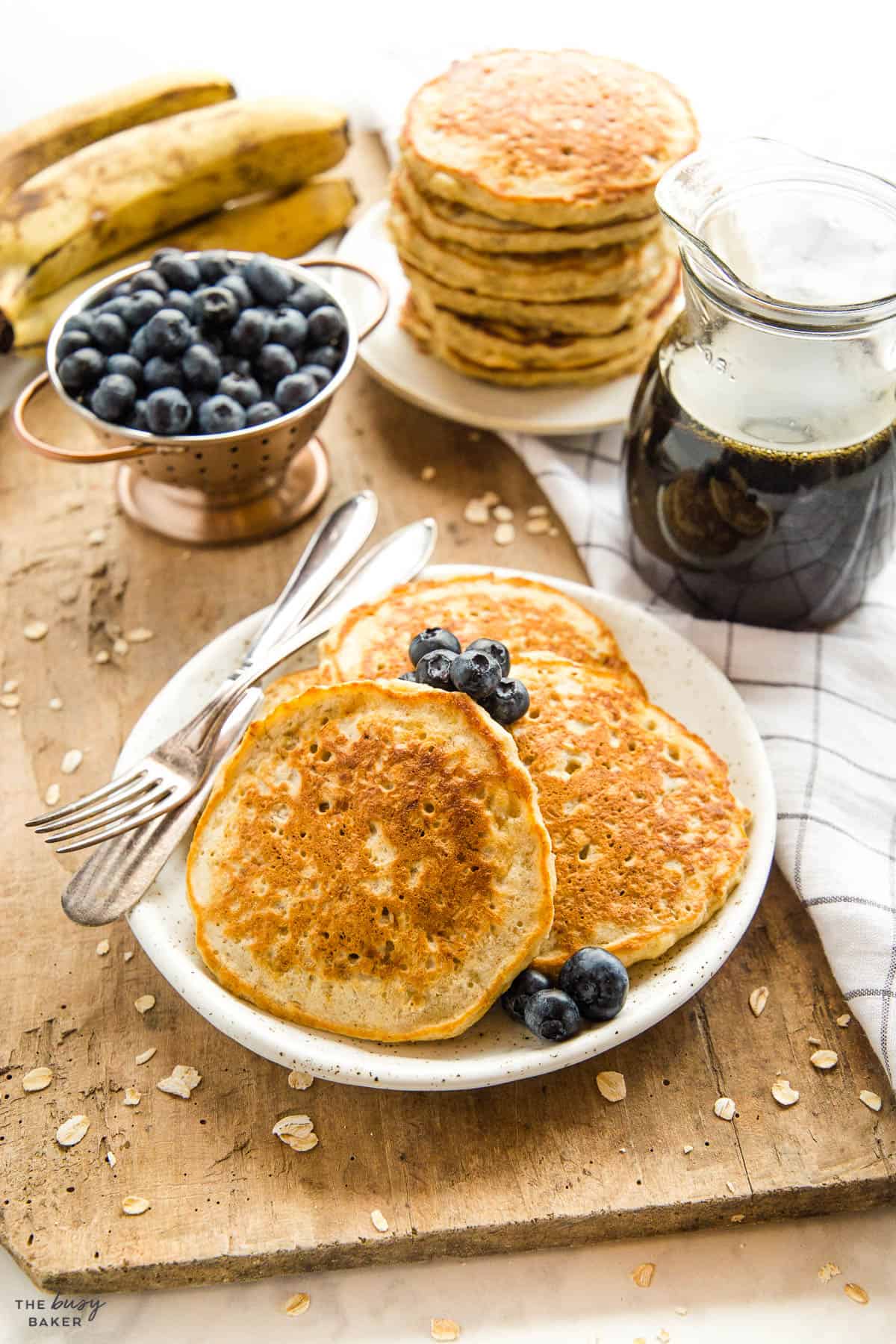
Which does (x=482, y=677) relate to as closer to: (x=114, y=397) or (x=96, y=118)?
(x=114, y=397)

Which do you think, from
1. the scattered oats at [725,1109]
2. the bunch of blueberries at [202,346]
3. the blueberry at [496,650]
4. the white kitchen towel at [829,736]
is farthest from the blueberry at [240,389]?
the scattered oats at [725,1109]

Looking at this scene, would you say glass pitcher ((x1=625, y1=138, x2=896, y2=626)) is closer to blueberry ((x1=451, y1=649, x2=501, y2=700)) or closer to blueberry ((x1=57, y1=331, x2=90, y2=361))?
blueberry ((x1=451, y1=649, x2=501, y2=700))

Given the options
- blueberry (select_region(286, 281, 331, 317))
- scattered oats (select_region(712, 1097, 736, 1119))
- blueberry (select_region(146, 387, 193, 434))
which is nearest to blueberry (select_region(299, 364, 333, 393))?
blueberry (select_region(286, 281, 331, 317))

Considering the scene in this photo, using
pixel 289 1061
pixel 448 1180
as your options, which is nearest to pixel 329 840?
pixel 289 1061

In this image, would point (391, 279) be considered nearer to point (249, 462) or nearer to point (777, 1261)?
point (249, 462)

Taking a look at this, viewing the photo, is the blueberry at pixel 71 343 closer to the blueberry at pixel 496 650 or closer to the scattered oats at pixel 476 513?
the scattered oats at pixel 476 513
